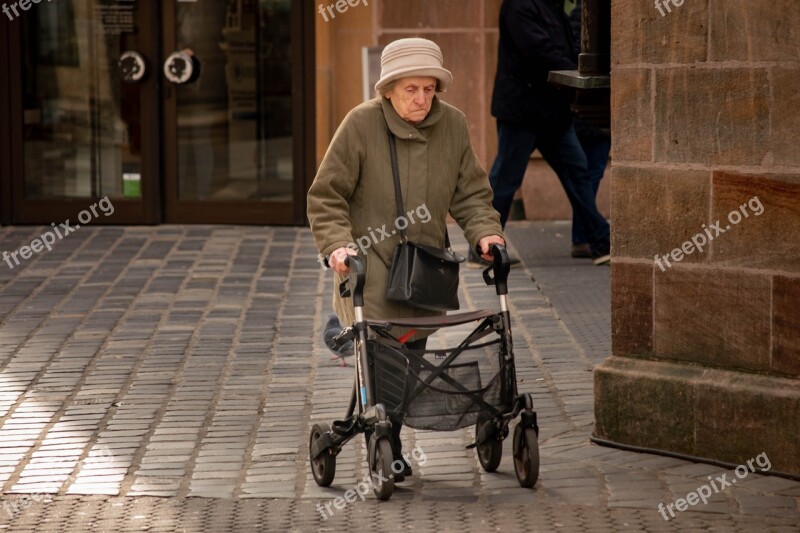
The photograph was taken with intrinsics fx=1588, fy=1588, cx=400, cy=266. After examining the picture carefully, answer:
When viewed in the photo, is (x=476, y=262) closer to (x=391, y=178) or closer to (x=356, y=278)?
(x=391, y=178)

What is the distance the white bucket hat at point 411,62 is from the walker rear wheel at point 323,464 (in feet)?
4.30

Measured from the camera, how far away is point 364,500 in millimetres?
5773

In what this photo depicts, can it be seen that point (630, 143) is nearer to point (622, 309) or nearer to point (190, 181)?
point (622, 309)

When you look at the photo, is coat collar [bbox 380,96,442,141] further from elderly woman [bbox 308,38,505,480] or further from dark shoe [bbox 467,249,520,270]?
dark shoe [bbox 467,249,520,270]

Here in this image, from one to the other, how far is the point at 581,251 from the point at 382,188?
537 centimetres

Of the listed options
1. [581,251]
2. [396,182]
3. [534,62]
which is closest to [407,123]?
[396,182]

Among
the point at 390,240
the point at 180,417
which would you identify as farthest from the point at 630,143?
the point at 180,417

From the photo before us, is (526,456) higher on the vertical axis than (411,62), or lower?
lower

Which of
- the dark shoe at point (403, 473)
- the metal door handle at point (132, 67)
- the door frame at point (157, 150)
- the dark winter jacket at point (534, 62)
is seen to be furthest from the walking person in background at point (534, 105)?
the dark shoe at point (403, 473)

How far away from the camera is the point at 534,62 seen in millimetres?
10414

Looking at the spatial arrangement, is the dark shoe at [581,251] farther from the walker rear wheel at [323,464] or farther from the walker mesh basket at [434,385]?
the walker mesh basket at [434,385]

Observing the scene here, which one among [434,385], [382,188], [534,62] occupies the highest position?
[534,62]

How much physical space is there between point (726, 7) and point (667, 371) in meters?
1.46

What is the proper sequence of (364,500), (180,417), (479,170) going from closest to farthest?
(364,500) → (479,170) → (180,417)
